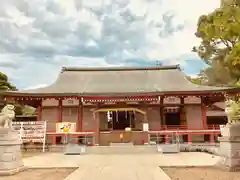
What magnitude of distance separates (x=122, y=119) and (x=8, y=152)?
1197 cm

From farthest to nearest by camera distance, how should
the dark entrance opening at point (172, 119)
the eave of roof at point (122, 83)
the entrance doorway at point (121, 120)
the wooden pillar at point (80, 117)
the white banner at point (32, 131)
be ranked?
the dark entrance opening at point (172, 119) → the entrance doorway at point (121, 120) → the wooden pillar at point (80, 117) → the eave of roof at point (122, 83) → the white banner at point (32, 131)

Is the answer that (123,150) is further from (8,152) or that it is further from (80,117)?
(8,152)

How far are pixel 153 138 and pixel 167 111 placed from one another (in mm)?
2503

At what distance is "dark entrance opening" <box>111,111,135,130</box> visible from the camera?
18.5 m

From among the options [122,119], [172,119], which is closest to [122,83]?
[122,119]

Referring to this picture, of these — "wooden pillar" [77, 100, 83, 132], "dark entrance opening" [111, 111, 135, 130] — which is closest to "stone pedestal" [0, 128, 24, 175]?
"wooden pillar" [77, 100, 83, 132]

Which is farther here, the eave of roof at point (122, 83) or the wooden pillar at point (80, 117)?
the wooden pillar at point (80, 117)

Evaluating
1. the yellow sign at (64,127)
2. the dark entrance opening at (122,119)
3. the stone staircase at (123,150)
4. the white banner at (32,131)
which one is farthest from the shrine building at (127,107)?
the stone staircase at (123,150)

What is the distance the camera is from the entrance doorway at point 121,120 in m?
18.5

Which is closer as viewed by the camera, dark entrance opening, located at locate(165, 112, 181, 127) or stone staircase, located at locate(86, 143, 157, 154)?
stone staircase, located at locate(86, 143, 157, 154)

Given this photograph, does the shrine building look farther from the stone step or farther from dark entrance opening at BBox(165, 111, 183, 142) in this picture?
the stone step

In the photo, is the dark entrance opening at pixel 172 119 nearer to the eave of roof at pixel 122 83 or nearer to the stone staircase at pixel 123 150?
the eave of roof at pixel 122 83

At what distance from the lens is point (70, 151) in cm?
1383

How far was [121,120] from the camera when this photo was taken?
18969 millimetres
